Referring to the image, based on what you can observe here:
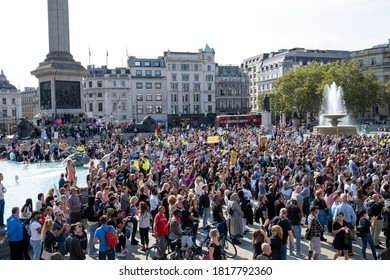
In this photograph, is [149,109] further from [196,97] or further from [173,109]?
[196,97]

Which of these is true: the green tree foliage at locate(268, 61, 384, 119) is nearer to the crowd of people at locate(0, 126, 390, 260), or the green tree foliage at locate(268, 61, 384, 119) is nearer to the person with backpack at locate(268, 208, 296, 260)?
the crowd of people at locate(0, 126, 390, 260)

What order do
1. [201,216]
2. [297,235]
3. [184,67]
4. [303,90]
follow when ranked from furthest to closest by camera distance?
[184,67]
[303,90]
[201,216]
[297,235]

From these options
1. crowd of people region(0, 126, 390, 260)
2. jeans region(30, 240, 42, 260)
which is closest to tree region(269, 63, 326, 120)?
crowd of people region(0, 126, 390, 260)

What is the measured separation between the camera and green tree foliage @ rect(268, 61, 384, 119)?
73.2 metres

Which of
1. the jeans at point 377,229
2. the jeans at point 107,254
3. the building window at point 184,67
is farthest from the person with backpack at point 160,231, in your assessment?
the building window at point 184,67

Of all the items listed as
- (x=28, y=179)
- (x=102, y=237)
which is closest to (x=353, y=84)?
(x=28, y=179)

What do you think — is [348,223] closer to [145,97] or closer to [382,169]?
[382,169]

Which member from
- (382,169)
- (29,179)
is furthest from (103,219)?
(29,179)

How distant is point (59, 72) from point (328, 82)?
4293 cm

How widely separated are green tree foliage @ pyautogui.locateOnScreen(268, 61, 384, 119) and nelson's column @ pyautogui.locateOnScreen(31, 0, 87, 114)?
130ft

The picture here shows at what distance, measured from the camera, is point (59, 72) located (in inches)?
1870

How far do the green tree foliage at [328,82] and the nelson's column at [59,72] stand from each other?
130 ft

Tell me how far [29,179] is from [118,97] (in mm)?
78910

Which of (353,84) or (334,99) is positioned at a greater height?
(353,84)
